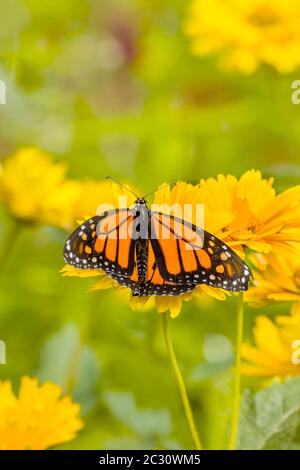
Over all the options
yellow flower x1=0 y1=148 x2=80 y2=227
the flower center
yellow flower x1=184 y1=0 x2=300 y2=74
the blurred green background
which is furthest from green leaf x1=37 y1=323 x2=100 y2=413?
the flower center

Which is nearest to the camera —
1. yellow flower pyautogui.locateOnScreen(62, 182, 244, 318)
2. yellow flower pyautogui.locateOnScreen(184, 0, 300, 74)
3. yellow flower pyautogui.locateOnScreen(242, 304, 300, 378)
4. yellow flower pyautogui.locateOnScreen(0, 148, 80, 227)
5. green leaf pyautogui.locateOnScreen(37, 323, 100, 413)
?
yellow flower pyautogui.locateOnScreen(62, 182, 244, 318)

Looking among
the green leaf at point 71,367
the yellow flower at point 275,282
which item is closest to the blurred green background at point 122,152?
the green leaf at point 71,367

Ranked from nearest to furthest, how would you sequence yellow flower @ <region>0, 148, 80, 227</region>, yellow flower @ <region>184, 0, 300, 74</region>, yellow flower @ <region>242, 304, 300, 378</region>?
yellow flower @ <region>242, 304, 300, 378</region>, yellow flower @ <region>0, 148, 80, 227</region>, yellow flower @ <region>184, 0, 300, 74</region>

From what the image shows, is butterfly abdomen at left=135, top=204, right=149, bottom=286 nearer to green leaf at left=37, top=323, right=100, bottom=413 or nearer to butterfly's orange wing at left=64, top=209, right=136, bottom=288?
butterfly's orange wing at left=64, top=209, right=136, bottom=288

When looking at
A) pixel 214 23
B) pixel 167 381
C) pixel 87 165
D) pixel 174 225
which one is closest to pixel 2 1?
pixel 214 23

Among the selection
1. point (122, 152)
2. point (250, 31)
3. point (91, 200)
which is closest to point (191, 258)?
point (91, 200)

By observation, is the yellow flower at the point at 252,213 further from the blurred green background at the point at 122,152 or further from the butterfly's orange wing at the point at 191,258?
the blurred green background at the point at 122,152
